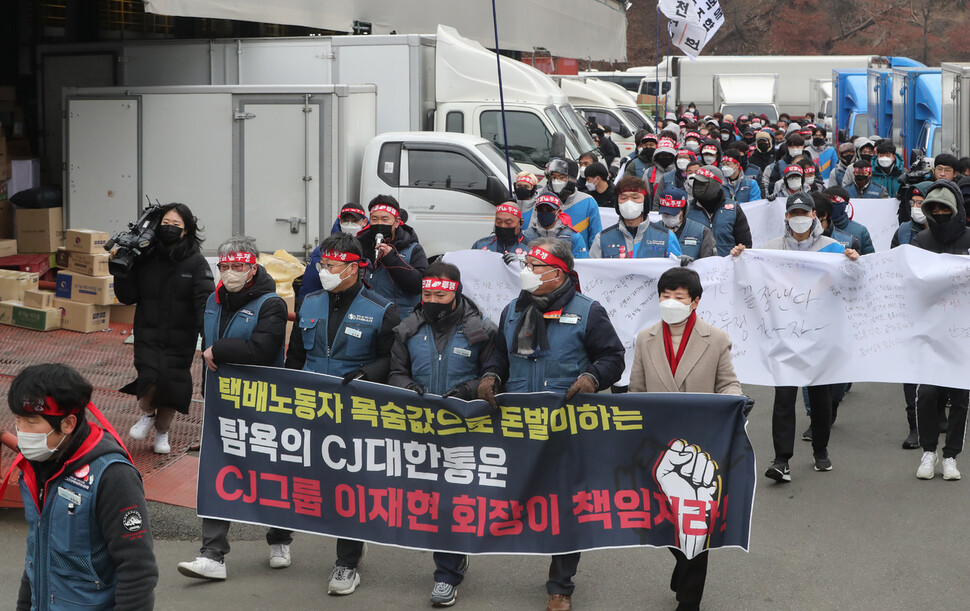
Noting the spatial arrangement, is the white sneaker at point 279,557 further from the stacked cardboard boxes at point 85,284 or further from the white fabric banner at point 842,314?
the stacked cardboard boxes at point 85,284

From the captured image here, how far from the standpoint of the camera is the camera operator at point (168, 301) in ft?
24.7

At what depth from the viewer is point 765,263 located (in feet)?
26.7

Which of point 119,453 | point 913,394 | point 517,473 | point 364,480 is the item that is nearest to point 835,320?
point 913,394

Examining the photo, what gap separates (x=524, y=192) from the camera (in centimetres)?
1062

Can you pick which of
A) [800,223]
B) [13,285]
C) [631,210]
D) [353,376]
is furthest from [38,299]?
[800,223]

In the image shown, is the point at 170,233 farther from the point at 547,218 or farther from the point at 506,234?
the point at 547,218

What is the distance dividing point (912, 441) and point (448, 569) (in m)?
4.33

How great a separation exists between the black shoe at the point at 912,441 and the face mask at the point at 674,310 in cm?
358

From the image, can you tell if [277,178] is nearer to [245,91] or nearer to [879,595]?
[245,91]

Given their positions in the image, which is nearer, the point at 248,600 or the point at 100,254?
the point at 248,600

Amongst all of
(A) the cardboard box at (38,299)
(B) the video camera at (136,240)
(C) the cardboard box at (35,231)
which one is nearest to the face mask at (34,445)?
(B) the video camera at (136,240)

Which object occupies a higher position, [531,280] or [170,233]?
[170,233]

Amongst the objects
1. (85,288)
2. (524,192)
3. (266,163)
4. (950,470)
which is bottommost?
(950,470)

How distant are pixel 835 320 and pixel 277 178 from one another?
24.5 feet
